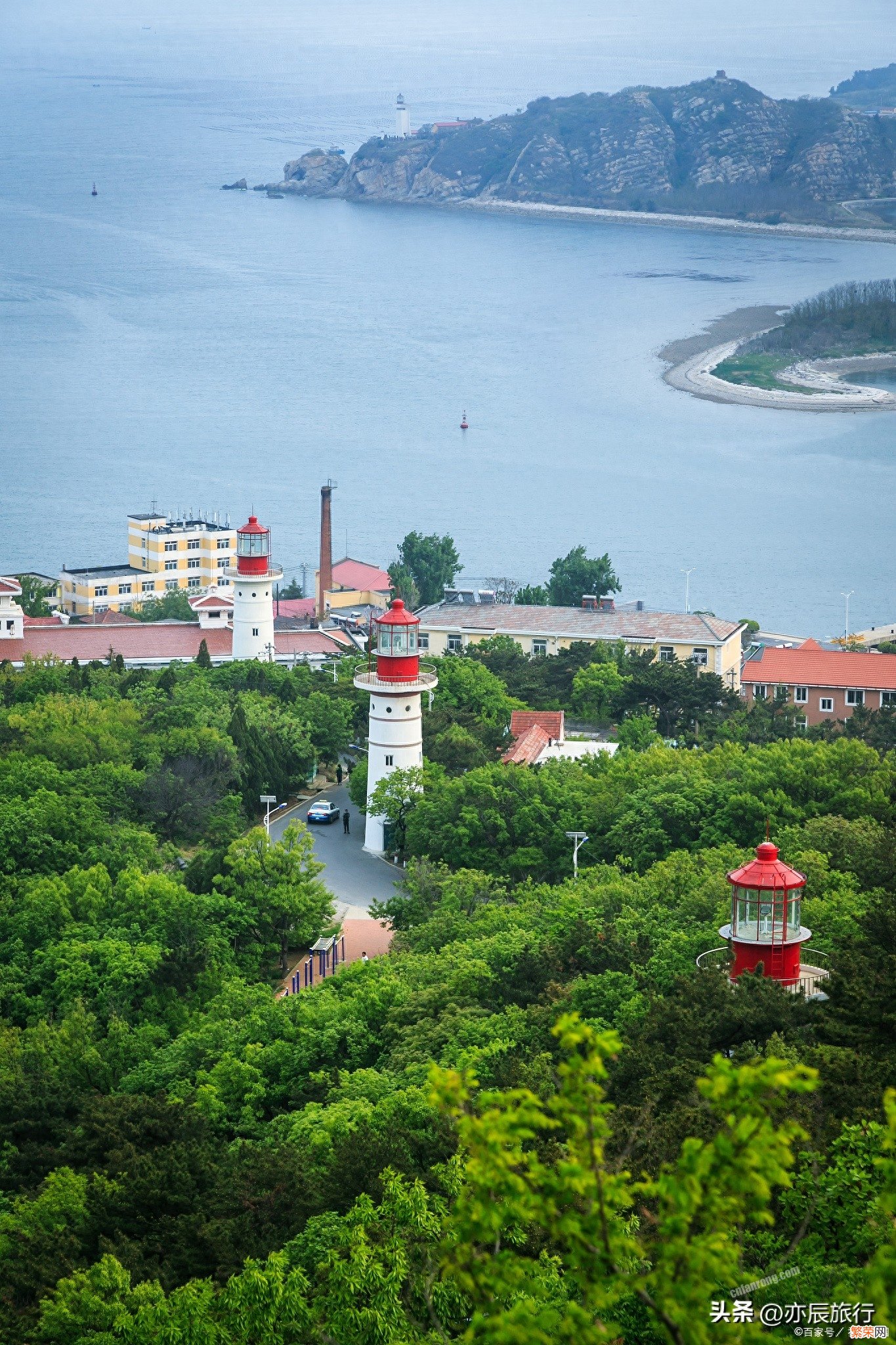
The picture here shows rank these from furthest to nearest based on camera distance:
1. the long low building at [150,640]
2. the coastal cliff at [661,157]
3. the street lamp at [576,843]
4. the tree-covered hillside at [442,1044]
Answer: the coastal cliff at [661,157] → the long low building at [150,640] → the street lamp at [576,843] → the tree-covered hillside at [442,1044]

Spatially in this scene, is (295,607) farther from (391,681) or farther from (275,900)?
(275,900)

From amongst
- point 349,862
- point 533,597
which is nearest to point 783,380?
point 533,597

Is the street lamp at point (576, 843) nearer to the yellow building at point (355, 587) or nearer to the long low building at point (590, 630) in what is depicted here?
the long low building at point (590, 630)

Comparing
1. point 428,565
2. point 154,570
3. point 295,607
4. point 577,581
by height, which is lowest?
point 295,607

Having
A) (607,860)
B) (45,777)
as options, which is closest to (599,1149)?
(607,860)

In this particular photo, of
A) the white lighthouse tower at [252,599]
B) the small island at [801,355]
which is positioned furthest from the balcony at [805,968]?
the small island at [801,355]

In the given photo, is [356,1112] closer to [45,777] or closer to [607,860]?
[607,860]

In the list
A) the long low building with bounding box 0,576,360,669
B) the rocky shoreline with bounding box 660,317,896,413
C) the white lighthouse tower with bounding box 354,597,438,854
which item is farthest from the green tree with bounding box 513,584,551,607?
the rocky shoreline with bounding box 660,317,896,413
